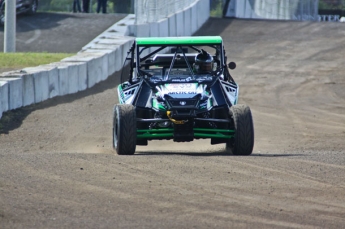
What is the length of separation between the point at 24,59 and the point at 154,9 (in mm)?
5911

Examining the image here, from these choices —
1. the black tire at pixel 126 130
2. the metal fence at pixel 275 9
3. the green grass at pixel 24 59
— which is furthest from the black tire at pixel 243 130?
the metal fence at pixel 275 9

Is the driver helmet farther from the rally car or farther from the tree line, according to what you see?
the tree line

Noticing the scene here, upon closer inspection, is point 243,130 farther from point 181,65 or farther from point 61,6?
point 61,6

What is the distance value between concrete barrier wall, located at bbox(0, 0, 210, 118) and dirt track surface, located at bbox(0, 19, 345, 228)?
0.37 metres

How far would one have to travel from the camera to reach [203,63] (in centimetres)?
1155

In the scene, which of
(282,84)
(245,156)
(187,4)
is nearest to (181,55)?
Answer: (245,156)

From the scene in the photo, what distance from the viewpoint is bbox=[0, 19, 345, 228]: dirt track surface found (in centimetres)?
650

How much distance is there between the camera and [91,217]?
21.1 ft

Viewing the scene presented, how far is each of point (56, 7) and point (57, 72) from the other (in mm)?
16378

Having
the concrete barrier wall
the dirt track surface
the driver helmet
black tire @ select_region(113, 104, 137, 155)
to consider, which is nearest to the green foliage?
the concrete barrier wall

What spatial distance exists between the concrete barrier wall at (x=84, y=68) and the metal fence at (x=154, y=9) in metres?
0.19

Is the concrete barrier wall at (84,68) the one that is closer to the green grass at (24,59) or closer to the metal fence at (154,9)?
the metal fence at (154,9)

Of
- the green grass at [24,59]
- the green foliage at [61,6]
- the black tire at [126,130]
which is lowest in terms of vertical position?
the green foliage at [61,6]

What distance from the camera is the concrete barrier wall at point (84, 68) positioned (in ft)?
50.1
